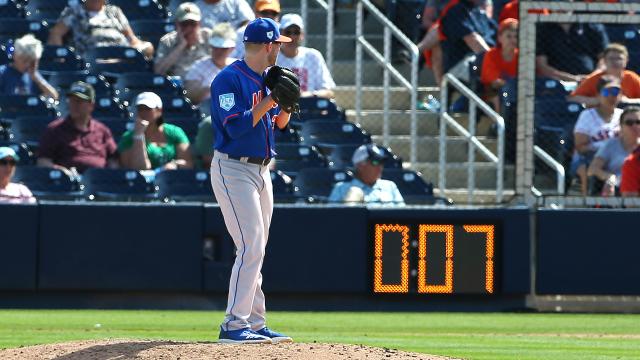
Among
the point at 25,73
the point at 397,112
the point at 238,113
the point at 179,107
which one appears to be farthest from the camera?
the point at 397,112

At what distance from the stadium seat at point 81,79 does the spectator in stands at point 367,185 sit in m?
2.69

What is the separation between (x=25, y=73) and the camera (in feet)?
46.6

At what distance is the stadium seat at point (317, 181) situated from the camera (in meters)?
13.5

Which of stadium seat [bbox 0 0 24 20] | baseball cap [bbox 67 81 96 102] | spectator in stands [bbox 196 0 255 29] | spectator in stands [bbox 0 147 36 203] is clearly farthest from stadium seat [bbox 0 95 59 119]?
spectator in stands [bbox 196 0 255 29]

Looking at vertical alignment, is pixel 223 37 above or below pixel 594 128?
above

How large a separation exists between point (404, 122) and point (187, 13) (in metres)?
2.46

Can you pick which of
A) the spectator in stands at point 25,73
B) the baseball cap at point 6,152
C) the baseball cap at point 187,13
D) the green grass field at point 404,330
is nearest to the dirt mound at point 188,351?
the green grass field at point 404,330

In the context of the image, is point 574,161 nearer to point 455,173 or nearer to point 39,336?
point 455,173

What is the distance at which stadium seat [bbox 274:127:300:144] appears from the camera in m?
14.2

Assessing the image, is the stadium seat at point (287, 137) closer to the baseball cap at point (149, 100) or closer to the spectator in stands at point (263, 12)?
the spectator in stands at point (263, 12)

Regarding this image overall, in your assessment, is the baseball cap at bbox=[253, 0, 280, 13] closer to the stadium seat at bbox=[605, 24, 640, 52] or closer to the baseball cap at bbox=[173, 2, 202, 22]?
the baseball cap at bbox=[173, 2, 202, 22]

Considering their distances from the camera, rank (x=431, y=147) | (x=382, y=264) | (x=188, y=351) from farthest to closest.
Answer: (x=431, y=147), (x=382, y=264), (x=188, y=351)

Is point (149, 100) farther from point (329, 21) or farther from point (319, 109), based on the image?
point (329, 21)

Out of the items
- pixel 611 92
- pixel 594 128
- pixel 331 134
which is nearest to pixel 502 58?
pixel 611 92
